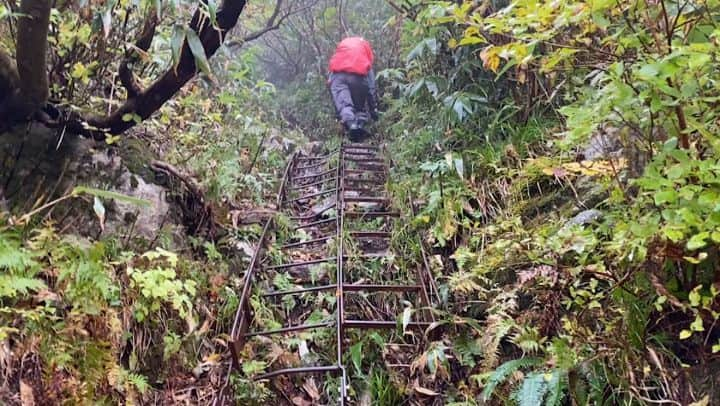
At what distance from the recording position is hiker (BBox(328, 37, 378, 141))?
27.3 feet

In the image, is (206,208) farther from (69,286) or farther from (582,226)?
(582,226)

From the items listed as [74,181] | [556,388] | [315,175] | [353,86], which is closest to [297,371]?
[556,388]

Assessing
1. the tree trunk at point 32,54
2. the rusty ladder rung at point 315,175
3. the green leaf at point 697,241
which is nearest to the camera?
the green leaf at point 697,241

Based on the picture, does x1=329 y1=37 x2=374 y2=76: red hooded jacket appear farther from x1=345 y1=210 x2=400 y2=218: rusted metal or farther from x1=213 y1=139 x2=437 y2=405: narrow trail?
x1=345 y1=210 x2=400 y2=218: rusted metal

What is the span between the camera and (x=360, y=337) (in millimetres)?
3346

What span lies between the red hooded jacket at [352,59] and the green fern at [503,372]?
6.90 meters

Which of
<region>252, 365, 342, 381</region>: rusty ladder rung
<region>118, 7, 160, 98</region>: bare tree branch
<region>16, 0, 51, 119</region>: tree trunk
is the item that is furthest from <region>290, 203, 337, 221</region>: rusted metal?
<region>16, 0, 51, 119</region>: tree trunk

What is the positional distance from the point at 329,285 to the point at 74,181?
191cm

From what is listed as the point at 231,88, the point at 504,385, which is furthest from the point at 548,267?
the point at 231,88

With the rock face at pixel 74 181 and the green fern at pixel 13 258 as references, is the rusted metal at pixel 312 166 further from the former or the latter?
the green fern at pixel 13 258

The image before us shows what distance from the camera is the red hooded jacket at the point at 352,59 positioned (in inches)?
338

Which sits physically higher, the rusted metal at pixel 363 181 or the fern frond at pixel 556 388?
the rusted metal at pixel 363 181

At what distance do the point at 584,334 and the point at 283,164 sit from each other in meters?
5.32

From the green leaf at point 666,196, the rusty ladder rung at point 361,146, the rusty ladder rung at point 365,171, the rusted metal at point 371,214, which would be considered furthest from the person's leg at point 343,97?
the green leaf at point 666,196
